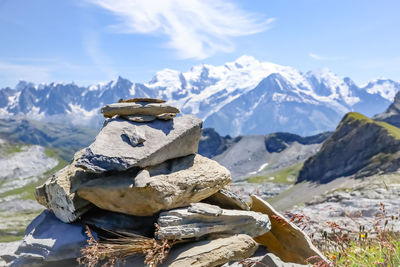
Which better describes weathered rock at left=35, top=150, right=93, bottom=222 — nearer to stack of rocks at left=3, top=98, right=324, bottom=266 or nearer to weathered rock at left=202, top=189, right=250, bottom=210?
stack of rocks at left=3, top=98, right=324, bottom=266

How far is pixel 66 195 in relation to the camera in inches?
402

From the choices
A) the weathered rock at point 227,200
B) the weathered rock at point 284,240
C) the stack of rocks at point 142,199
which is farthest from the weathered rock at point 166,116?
the weathered rock at point 284,240

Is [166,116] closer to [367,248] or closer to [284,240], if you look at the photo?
[284,240]

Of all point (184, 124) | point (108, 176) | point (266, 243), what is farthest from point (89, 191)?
point (266, 243)

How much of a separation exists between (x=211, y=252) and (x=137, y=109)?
5500 mm

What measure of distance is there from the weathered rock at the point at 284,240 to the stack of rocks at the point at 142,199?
1.01 meters

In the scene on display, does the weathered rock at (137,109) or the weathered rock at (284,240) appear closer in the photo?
the weathered rock at (284,240)

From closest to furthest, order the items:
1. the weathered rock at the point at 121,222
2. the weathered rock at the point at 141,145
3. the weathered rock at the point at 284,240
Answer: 1. the weathered rock at the point at 141,145
2. the weathered rock at the point at 121,222
3. the weathered rock at the point at 284,240

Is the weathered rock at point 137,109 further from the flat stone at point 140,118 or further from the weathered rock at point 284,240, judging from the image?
the weathered rock at point 284,240

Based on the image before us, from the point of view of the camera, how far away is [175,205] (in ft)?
34.5

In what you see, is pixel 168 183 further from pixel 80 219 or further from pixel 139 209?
pixel 80 219

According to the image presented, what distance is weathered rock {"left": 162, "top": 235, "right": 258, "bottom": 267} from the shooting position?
9.53 meters

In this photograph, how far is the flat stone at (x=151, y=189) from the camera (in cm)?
977

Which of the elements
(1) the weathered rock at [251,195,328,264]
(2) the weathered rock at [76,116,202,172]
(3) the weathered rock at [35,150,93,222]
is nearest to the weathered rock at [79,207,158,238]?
(3) the weathered rock at [35,150,93,222]
